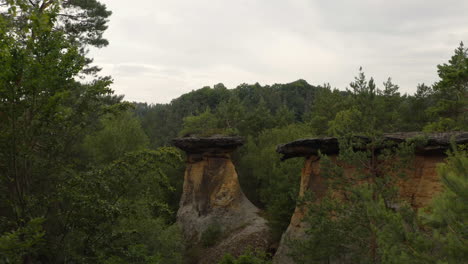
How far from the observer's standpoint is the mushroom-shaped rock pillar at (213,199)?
80.1ft

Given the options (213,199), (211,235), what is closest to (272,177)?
(213,199)

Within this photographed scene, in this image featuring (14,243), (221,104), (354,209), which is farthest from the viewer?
(221,104)

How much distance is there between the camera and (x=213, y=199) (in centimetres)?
2636

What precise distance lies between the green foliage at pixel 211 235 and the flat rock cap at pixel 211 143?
19.5 ft

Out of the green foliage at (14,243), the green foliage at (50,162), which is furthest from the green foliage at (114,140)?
the green foliage at (14,243)

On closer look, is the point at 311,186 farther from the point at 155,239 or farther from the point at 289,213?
the point at 155,239

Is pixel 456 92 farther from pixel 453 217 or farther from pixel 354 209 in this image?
pixel 453 217

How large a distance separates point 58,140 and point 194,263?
17413 mm

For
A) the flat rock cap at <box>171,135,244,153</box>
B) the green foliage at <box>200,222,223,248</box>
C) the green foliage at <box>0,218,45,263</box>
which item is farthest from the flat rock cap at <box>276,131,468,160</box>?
the green foliage at <box>0,218,45,263</box>

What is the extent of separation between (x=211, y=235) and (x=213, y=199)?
3188mm

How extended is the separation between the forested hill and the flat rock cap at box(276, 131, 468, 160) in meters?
27.7

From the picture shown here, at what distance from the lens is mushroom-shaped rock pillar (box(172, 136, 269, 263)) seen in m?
24.4

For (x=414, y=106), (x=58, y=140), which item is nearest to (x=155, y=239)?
(x=58, y=140)

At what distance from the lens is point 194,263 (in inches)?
902
